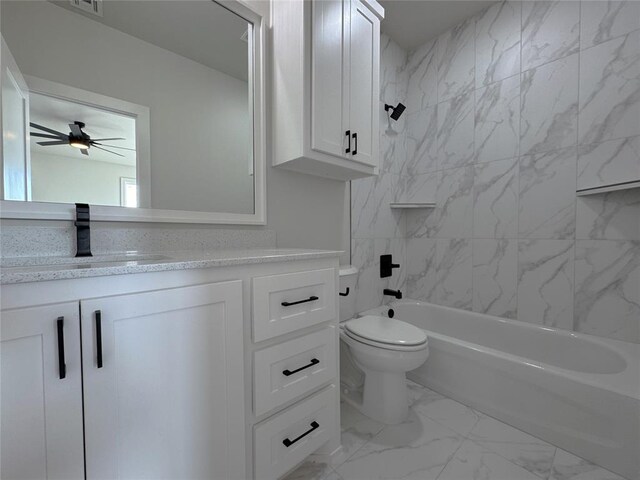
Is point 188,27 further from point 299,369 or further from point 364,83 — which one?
point 299,369

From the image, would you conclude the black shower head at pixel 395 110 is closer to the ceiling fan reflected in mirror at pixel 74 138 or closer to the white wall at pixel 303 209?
the white wall at pixel 303 209

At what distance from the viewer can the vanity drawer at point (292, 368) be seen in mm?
893

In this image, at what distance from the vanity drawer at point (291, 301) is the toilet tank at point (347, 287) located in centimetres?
49

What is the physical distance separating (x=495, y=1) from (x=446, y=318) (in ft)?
7.91

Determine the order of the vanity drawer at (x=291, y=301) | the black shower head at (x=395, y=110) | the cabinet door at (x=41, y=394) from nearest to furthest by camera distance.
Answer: the cabinet door at (x=41, y=394), the vanity drawer at (x=291, y=301), the black shower head at (x=395, y=110)

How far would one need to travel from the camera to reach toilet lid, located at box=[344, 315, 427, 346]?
4.41ft

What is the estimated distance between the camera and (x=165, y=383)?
69cm

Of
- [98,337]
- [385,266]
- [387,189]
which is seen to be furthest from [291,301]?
[387,189]

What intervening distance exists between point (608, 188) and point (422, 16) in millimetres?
1756

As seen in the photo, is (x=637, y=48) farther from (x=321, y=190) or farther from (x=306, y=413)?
(x=306, y=413)

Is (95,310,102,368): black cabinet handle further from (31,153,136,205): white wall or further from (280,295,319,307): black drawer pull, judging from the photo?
(31,153,136,205): white wall

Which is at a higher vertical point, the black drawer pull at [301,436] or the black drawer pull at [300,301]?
the black drawer pull at [300,301]

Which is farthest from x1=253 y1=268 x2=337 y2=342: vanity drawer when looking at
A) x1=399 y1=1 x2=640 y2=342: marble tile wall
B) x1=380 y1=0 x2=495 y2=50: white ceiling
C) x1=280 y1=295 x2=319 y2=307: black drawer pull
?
x1=380 y1=0 x2=495 y2=50: white ceiling

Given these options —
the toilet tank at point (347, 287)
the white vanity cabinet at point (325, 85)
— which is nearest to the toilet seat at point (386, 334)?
the toilet tank at point (347, 287)
